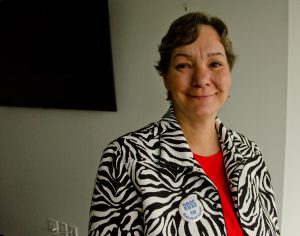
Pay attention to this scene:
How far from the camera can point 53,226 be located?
2.45 metres

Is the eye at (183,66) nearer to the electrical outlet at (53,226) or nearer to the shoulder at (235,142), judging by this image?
the shoulder at (235,142)

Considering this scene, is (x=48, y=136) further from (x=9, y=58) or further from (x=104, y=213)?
(x=104, y=213)

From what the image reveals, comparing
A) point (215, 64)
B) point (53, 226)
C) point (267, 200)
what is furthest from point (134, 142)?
point (53, 226)

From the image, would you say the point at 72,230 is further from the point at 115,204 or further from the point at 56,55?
the point at 115,204

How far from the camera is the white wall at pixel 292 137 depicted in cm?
127

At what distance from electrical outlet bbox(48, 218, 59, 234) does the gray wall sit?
5cm

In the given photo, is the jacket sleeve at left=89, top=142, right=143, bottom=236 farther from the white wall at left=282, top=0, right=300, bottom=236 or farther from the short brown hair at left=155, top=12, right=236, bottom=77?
the white wall at left=282, top=0, right=300, bottom=236

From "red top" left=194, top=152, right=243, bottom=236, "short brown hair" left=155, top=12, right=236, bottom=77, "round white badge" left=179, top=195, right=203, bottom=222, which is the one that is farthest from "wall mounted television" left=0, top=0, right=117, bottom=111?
"round white badge" left=179, top=195, right=203, bottom=222

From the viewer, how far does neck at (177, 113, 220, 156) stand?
3.33ft

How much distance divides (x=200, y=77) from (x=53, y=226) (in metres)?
2.06

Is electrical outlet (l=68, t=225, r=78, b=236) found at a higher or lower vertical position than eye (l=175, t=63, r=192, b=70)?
lower

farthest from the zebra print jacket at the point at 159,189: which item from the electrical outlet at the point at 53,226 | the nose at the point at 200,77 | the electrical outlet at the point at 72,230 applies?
the electrical outlet at the point at 53,226

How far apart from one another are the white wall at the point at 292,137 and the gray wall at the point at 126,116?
3 cm

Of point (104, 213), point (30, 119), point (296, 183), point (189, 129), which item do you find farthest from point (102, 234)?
point (30, 119)
